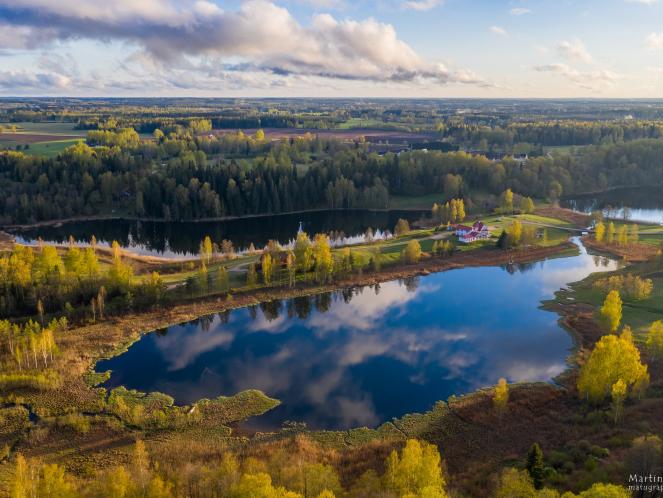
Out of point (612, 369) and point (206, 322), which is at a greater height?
point (612, 369)

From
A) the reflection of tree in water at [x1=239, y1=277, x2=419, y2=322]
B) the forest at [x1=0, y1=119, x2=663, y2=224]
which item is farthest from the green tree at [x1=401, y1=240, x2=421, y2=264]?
the forest at [x1=0, y1=119, x2=663, y2=224]

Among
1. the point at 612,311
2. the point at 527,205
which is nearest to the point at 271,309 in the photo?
the point at 612,311

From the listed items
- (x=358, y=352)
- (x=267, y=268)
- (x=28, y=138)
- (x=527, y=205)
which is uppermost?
(x=28, y=138)

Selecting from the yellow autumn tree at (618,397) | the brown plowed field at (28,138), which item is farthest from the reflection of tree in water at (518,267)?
the brown plowed field at (28,138)

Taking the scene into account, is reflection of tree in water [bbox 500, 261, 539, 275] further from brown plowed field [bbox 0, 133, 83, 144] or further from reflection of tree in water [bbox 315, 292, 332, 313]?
brown plowed field [bbox 0, 133, 83, 144]

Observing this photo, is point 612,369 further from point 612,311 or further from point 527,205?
point 527,205

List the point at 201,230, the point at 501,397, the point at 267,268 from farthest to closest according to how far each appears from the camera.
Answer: the point at 201,230 → the point at 267,268 → the point at 501,397
